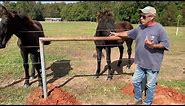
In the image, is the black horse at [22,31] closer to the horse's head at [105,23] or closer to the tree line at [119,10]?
the horse's head at [105,23]

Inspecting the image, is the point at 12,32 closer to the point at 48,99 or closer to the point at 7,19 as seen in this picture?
the point at 7,19

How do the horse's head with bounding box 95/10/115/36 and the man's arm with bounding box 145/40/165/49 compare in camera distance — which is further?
the horse's head with bounding box 95/10/115/36

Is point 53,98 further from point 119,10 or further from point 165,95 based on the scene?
point 119,10

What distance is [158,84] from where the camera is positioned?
6.95 m

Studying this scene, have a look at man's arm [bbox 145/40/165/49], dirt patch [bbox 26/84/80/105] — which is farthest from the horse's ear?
man's arm [bbox 145/40/165/49]

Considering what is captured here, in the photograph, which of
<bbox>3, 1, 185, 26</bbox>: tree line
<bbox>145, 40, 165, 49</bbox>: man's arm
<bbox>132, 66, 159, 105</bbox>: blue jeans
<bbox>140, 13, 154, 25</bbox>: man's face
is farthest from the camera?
<bbox>3, 1, 185, 26</bbox>: tree line

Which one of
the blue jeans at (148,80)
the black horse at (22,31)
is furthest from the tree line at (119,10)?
the blue jeans at (148,80)

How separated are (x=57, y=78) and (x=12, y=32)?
2.10 metres

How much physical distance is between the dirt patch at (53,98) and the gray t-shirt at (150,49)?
6.01 feet

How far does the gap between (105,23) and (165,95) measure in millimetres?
2671

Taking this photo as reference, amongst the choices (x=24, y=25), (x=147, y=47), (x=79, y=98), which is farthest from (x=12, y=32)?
(x=147, y=47)

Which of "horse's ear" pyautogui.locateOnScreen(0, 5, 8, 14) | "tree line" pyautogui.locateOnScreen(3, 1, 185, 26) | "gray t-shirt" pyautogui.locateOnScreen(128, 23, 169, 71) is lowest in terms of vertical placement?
"tree line" pyautogui.locateOnScreen(3, 1, 185, 26)

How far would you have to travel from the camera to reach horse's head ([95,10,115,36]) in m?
7.39

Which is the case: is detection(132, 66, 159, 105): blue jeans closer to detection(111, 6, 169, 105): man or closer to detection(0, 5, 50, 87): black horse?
detection(111, 6, 169, 105): man
